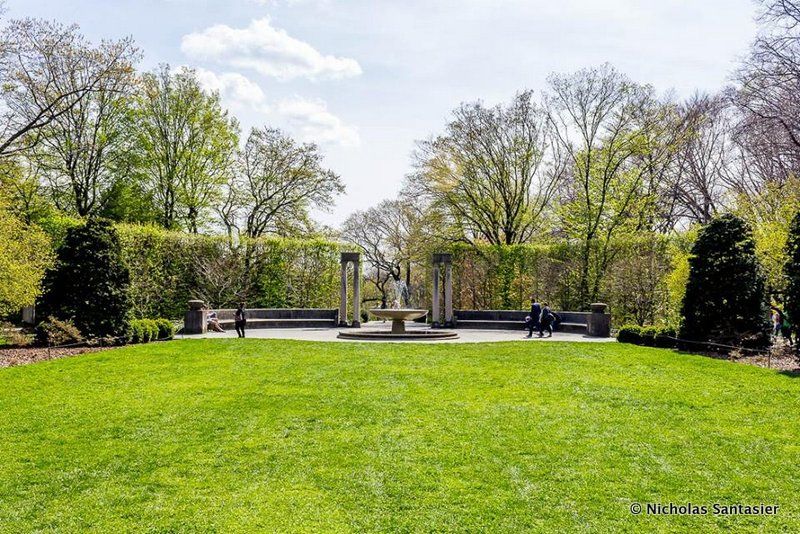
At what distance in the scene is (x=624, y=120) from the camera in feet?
97.1

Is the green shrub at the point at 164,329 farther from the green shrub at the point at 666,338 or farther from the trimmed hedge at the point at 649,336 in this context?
the green shrub at the point at 666,338

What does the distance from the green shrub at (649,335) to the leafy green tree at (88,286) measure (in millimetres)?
16062

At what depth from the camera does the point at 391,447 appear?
780 centimetres

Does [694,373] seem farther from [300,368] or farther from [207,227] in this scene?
[207,227]

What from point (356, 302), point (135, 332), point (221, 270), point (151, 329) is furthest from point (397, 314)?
point (221, 270)

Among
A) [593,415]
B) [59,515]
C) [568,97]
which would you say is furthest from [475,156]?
[59,515]

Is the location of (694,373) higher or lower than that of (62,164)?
lower

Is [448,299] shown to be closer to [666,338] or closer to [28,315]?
[666,338]

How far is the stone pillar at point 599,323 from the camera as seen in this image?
22.5m

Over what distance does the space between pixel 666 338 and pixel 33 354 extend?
17.8 m

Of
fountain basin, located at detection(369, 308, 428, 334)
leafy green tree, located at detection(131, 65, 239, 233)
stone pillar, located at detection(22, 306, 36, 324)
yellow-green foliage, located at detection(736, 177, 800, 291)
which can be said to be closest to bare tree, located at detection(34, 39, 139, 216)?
leafy green tree, located at detection(131, 65, 239, 233)

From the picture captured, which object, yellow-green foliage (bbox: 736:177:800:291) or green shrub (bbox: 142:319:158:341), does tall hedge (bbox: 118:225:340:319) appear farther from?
yellow-green foliage (bbox: 736:177:800:291)

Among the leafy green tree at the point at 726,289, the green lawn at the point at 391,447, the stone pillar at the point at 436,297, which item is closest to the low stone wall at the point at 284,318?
the stone pillar at the point at 436,297

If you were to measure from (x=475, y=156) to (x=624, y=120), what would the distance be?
8.24 m
